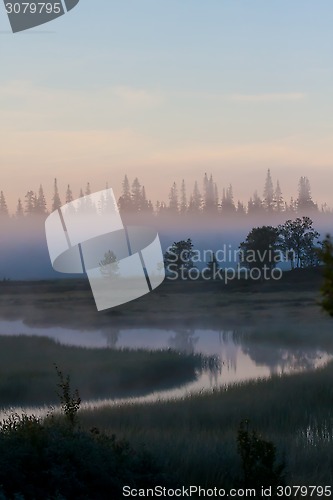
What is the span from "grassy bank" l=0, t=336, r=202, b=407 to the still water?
4.40 feet

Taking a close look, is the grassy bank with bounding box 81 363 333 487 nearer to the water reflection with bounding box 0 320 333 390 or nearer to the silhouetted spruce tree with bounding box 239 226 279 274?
the water reflection with bounding box 0 320 333 390

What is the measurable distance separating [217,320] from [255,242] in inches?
991

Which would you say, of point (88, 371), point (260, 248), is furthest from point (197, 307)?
point (88, 371)

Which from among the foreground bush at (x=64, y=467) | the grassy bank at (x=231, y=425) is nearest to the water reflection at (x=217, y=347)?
the grassy bank at (x=231, y=425)

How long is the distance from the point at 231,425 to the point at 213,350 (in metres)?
26.8

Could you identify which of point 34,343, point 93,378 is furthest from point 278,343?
point 93,378

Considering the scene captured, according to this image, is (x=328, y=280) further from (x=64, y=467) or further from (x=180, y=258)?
(x=180, y=258)

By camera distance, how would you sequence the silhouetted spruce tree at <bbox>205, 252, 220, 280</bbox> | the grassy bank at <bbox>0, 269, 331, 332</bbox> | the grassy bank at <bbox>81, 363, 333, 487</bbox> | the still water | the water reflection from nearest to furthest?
the grassy bank at <bbox>81, 363, 333, 487</bbox>, the still water, the water reflection, the grassy bank at <bbox>0, 269, 331, 332</bbox>, the silhouetted spruce tree at <bbox>205, 252, 220, 280</bbox>

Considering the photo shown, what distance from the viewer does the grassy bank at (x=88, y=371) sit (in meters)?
29.2

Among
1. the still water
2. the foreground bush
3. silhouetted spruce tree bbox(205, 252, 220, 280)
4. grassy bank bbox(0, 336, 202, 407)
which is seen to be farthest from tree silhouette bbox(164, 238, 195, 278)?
the foreground bush

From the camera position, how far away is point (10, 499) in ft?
29.6

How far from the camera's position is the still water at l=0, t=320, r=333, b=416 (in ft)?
107

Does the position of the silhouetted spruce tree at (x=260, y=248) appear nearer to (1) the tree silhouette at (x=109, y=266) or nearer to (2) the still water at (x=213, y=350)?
(1) the tree silhouette at (x=109, y=266)

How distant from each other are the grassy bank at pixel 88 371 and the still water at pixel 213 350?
4.40 ft
